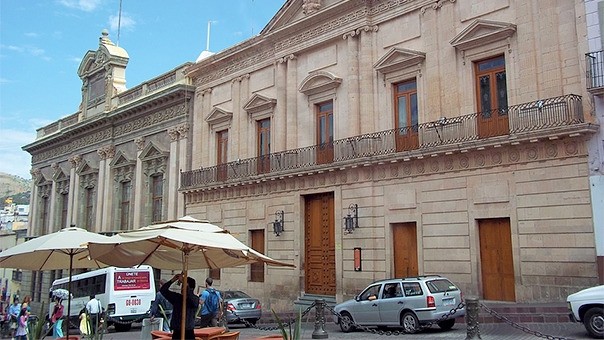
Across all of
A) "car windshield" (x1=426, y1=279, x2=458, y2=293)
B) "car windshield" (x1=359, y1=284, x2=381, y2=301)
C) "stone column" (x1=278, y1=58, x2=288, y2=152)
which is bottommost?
"car windshield" (x1=359, y1=284, x2=381, y2=301)

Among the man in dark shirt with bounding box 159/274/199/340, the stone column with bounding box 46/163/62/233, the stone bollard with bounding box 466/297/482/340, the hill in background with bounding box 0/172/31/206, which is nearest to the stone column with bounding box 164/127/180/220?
the stone column with bounding box 46/163/62/233

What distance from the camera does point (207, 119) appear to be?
28.2 m

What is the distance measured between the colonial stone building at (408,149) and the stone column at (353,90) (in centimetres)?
5

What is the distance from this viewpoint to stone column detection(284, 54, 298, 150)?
932 inches

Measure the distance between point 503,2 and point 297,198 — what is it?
10.4m

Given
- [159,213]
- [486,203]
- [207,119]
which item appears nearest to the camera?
[486,203]

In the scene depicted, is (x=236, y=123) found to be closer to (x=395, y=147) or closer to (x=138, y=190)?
(x=138, y=190)

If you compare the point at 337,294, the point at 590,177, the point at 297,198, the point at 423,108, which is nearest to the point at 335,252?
the point at 337,294

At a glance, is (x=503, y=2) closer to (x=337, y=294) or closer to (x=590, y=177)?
(x=590, y=177)

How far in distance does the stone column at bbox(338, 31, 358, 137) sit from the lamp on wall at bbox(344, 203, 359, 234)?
8.90 feet

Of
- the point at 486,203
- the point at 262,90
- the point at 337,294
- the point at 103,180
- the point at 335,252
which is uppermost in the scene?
the point at 262,90

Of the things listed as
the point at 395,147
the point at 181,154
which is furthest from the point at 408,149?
the point at 181,154

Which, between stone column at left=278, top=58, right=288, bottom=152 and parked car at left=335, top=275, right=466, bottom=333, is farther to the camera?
stone column at left=278, top=58, right=288, bottom=152

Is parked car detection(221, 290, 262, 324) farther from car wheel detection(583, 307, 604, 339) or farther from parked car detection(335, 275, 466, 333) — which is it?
car wheel detection(583, 307, 604, 339)
